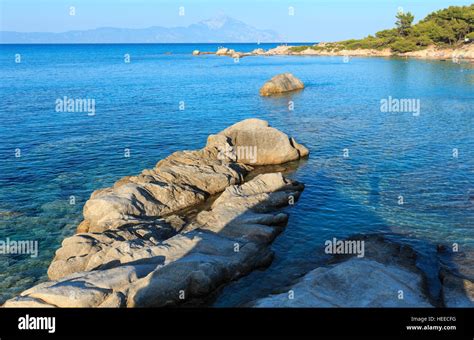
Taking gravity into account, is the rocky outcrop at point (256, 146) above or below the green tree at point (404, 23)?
below

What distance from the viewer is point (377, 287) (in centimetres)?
1759

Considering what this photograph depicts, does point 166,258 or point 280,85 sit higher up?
point 280,85

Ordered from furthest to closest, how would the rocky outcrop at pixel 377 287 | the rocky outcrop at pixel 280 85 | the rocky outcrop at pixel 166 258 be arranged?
the rocky outcrop at pixel 280 85, the rocky outcrop at pixel 166 258, the rocky outcrop at pixel 377 287

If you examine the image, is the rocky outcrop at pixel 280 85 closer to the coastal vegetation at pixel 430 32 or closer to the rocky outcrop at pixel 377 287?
the rocky outcrop at pixel 377 287

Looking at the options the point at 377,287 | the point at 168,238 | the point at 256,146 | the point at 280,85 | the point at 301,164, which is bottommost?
the point at 377,287

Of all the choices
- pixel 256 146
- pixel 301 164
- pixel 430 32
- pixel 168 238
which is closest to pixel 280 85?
pixel 256 146

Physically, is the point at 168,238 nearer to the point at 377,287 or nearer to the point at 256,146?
the point at 377,287

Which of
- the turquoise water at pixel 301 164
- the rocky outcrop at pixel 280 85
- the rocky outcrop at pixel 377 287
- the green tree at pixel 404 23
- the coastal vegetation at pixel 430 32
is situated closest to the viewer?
the rocky outcrop at pixel 377 287

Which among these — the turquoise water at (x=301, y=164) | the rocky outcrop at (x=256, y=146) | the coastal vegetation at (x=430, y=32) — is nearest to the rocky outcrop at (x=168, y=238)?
the rocky outcrop at (x=256, y=146)

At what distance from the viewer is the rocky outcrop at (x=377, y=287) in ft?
54.2

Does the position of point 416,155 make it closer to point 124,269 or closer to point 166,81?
point 124,269

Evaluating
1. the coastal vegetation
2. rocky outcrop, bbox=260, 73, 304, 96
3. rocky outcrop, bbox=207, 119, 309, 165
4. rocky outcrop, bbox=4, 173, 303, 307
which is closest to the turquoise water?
rocky outcrop, bbox=4, 173, 303, 307

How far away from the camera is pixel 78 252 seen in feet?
73.2

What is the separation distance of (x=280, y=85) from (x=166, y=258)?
212 feet
